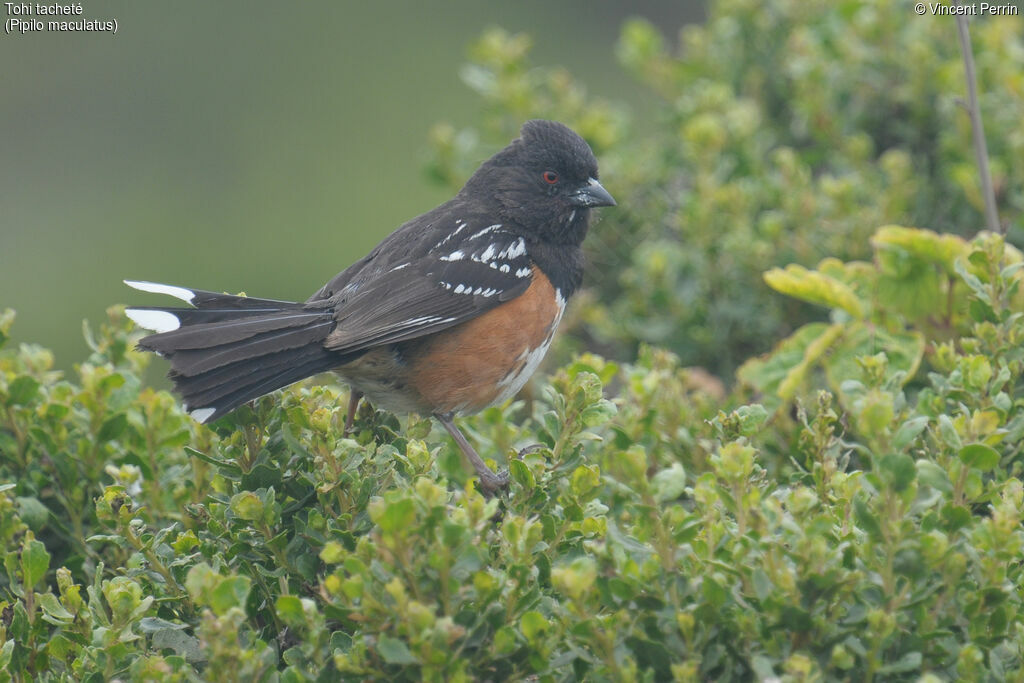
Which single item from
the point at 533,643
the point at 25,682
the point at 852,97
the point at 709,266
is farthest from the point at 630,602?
the point at 852,97

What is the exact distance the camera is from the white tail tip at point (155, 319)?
306 centimetres

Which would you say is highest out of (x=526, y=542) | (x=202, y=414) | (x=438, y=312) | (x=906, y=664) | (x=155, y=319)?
(x=155, y=319)

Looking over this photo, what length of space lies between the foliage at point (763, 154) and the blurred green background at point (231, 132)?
3.81 m

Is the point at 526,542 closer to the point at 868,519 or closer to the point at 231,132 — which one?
the point at 868,519

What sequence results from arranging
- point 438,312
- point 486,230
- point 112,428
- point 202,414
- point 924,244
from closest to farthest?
1. point 202,414
2. point 112,428
3. point 924,244
4. point 438,312
5. point 486,230

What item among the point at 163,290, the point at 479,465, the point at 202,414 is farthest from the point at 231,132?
the point at 202,414

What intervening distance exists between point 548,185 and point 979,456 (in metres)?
2.27

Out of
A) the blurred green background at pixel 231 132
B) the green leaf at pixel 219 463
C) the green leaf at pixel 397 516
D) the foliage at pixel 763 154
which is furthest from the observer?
the blurred green background at pixel 231 132

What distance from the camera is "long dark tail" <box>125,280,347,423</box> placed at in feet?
8.96

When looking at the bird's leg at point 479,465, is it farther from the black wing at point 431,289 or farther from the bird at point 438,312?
the black wing at point 431,289

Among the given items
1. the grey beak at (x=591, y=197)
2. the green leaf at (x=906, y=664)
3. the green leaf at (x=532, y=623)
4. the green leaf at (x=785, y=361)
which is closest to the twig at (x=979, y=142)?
the green leaf at (x=785, y=361)

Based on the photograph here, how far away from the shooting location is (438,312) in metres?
3.56

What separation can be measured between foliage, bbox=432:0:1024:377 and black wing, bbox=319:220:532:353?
890mm

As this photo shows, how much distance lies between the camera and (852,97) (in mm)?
4957
